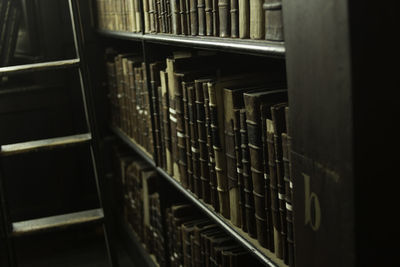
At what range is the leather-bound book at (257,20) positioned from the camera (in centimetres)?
130

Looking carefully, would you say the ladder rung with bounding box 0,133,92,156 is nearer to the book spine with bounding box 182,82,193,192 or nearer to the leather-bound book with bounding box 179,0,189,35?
the book spine with bounding box 182,82,193,192

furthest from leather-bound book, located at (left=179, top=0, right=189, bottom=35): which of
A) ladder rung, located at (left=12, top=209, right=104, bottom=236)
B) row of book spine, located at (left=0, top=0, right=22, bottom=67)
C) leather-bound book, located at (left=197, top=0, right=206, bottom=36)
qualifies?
row of book spine, located at (left=0, top=0, right=22, bottom=67)

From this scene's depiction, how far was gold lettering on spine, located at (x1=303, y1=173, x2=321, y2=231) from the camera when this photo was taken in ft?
3.35

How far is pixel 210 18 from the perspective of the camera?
5.21 feet

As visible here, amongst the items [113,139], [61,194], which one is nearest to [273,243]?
[113,139]

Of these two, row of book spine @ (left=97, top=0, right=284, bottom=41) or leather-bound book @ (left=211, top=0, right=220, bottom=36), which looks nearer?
row of book spine @ (left=97, top=0, right=284, bottom=41)

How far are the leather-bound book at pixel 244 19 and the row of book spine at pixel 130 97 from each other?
0.95m

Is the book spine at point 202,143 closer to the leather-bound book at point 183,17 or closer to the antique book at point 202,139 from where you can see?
the antique book at point 202,139

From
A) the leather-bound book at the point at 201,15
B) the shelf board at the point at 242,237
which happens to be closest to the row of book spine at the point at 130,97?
the shelf board at the point at 242,237

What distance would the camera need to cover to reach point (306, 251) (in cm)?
109

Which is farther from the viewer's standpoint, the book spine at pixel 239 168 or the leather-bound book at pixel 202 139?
the leather-bound book at pixel 202 139

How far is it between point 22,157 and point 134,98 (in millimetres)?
1167

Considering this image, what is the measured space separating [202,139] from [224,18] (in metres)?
0.42

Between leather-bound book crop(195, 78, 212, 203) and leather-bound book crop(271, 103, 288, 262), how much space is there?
18.0 inches
